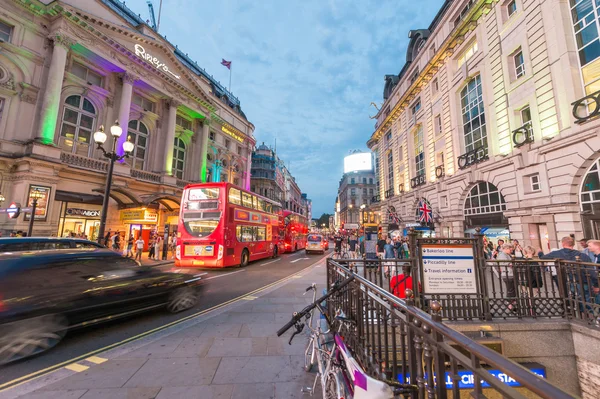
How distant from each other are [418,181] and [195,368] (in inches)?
1054

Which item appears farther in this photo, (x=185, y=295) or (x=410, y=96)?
(x=410, y=96)

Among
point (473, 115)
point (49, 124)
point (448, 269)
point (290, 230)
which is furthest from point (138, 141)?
point (473, 115)

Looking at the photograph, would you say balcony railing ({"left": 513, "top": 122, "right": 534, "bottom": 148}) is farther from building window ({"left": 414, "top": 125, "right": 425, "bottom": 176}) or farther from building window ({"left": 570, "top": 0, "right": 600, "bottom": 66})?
building window ({"left": 414, "top": 125, "right": 425, "bottom": 176})

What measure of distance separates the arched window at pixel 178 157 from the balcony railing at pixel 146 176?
4141 mm

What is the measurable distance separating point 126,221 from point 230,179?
18.9m

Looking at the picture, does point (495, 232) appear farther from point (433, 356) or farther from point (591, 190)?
point (433, 356)

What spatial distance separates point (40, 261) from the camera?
15.0 feet

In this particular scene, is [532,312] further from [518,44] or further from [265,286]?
[518,44]

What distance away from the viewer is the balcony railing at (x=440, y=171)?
2175 centimetres

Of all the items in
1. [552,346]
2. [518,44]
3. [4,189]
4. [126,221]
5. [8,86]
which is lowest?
[552,346]

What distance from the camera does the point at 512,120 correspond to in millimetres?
14828

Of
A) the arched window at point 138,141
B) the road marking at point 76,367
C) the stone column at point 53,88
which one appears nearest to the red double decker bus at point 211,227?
the road marking at point 76,367

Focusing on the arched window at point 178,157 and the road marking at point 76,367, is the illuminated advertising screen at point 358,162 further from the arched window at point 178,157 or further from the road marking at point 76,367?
the road marking at point 76,367

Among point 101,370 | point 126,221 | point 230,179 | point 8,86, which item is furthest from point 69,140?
point 101,370
